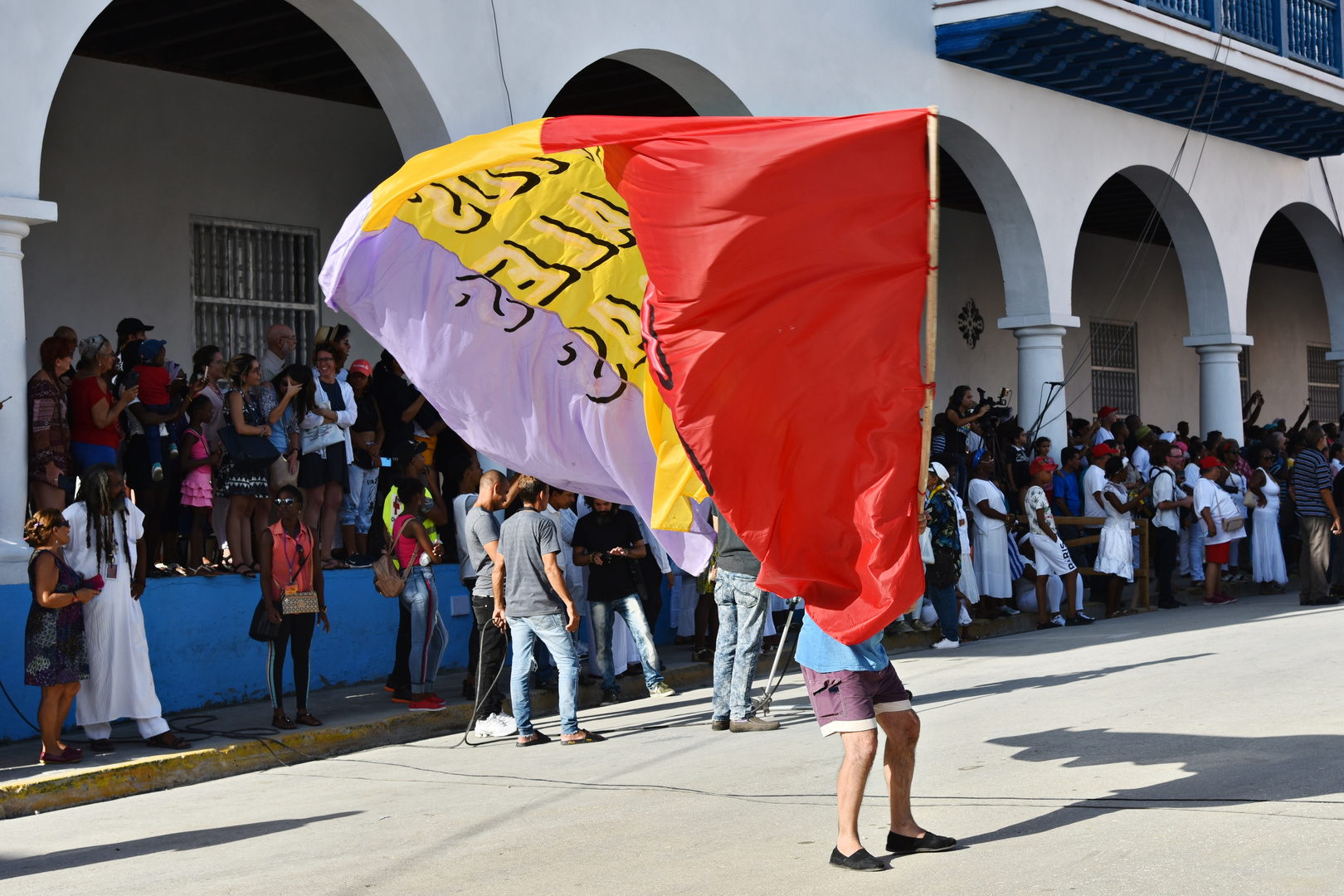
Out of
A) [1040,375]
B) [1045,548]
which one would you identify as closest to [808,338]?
[1045,548]

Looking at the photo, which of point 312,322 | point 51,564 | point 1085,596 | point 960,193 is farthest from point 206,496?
point 960,193

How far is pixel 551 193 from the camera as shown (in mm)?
7293

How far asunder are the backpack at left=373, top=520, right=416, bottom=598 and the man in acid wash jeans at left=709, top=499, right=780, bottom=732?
93.0 inches

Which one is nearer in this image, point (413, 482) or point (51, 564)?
point (51, 564)

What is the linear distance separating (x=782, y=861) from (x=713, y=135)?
2.99 m

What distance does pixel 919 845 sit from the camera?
239 inches

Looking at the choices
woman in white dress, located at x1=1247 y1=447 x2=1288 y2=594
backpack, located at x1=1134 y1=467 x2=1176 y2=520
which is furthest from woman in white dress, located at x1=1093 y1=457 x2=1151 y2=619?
woman in white dress, located at x1=1247 y1=447 x2=1288 y2=594

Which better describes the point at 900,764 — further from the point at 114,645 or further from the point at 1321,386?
the point at 1321,386

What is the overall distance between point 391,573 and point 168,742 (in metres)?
2.00

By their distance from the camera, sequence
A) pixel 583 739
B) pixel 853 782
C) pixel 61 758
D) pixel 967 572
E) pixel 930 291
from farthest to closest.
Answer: pixel 967 572, pixel 583 739, pixel 61 758, pixel 853 782, pixel 930 291

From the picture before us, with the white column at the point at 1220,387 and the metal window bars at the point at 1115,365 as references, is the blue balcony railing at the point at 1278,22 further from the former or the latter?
the metal window bars at the point at 1115,365

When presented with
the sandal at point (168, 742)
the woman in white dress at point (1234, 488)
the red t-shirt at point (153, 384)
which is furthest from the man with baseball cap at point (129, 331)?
the woman in white dress at point (1234, 488)

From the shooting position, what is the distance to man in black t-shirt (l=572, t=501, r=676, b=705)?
11.1 metres

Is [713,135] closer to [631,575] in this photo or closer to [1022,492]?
[631,575]
